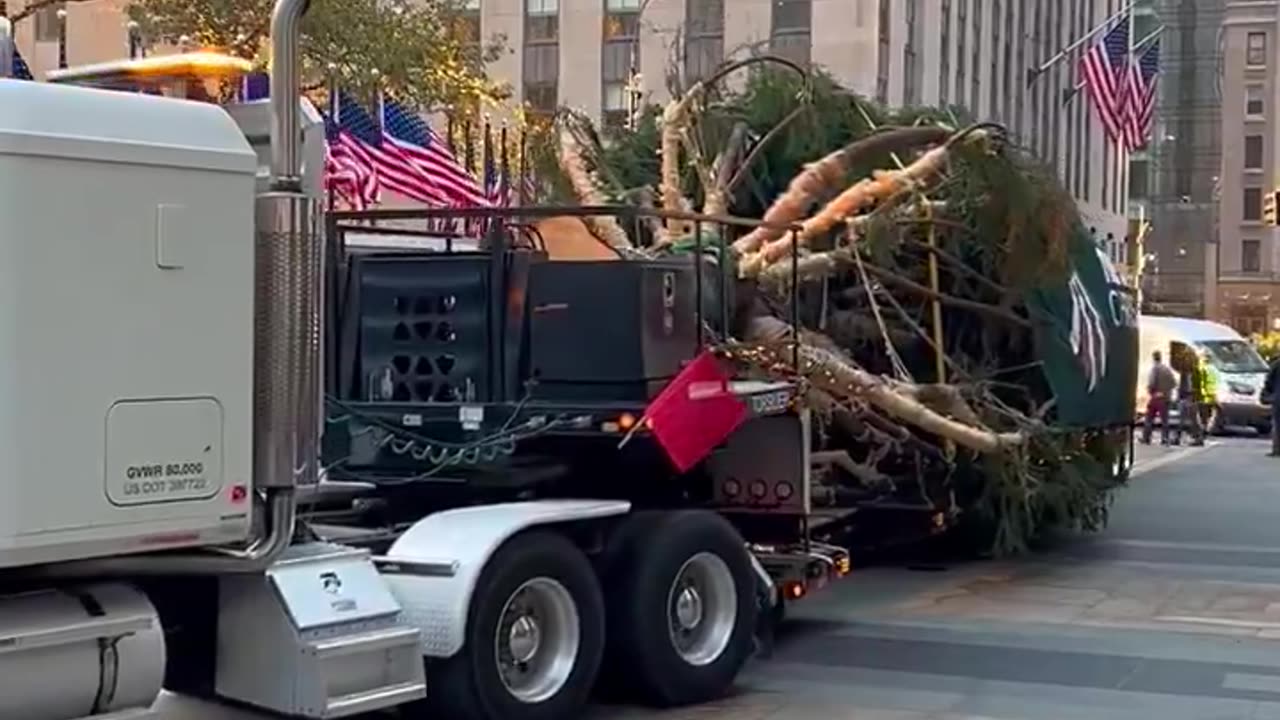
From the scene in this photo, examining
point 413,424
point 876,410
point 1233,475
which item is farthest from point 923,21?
point 413,424

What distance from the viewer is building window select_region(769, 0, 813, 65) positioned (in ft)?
178

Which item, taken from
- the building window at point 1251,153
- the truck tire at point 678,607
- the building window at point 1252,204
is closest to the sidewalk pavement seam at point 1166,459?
the truck tire at point 678,607

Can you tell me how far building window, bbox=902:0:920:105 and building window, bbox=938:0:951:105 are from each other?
2100mm

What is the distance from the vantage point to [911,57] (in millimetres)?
56750

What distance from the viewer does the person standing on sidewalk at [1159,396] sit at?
1336 inches

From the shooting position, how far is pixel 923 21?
189 ft

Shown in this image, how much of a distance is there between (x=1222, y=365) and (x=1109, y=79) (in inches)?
282

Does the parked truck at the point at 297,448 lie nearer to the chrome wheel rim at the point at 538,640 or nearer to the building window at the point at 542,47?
the chrome wheel rim at the point at 538,640

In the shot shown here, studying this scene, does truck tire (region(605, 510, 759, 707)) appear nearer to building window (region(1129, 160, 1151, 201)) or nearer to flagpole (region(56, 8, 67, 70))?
flagpole (region(56, 8, 67, 70))

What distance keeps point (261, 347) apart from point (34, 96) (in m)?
1.33

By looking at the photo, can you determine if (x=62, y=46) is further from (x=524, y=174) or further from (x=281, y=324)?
(x=281, y=324)

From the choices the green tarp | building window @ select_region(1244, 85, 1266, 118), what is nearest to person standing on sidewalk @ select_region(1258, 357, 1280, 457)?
the green tarp

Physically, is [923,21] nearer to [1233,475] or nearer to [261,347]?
[1233,475]

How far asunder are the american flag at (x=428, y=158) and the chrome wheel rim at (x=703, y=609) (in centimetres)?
1132
